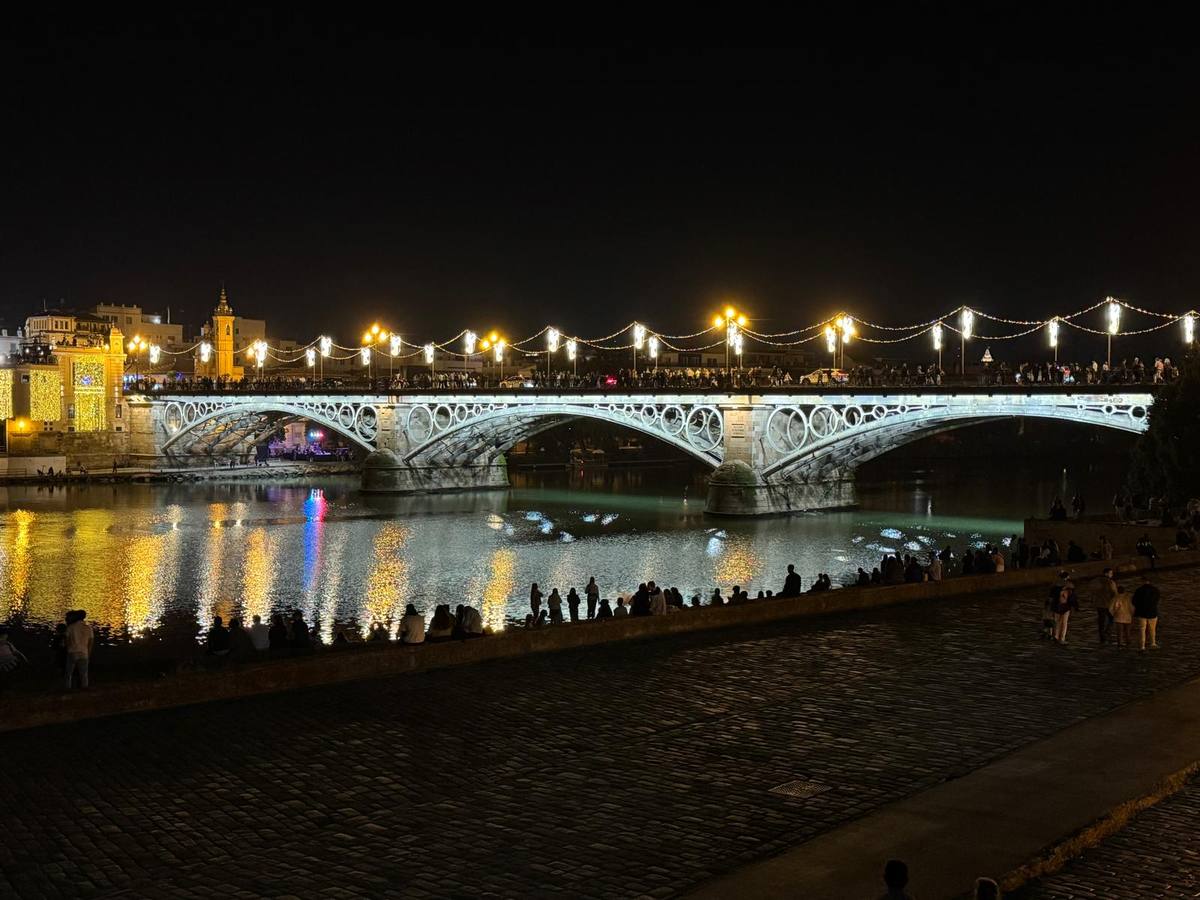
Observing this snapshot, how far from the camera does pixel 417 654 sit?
15062 mm

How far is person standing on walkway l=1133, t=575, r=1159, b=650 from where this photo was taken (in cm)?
1603

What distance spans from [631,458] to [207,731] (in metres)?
98.8

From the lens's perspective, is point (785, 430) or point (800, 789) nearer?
point (800, 789)

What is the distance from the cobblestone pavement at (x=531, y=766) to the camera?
8.59 metres

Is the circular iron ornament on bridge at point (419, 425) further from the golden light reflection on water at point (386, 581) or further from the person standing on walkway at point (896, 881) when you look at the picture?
the person standing on walkway at point (896, 881)

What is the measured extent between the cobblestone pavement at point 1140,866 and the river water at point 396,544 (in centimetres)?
2221

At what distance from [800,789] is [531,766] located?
8.15ft

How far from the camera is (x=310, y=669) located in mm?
14078

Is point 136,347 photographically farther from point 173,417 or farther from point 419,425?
point 419,425

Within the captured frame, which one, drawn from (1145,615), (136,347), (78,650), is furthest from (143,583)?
(136,347)

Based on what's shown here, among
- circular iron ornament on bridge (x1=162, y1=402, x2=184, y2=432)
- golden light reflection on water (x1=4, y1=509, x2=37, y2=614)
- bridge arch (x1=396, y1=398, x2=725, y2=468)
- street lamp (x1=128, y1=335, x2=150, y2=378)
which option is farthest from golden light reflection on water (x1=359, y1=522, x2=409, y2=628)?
street lamp (x1=128, y1=335, x2=150, y2=378)

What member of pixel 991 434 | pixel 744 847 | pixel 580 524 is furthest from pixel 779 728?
pixel 991 434

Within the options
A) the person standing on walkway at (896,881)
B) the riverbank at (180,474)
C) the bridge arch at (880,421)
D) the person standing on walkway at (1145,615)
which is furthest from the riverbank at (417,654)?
the riverbank at (180,474)

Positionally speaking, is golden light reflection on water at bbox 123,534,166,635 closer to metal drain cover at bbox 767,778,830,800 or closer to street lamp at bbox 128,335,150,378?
metal drain cover at bbox 767,778,830,800
